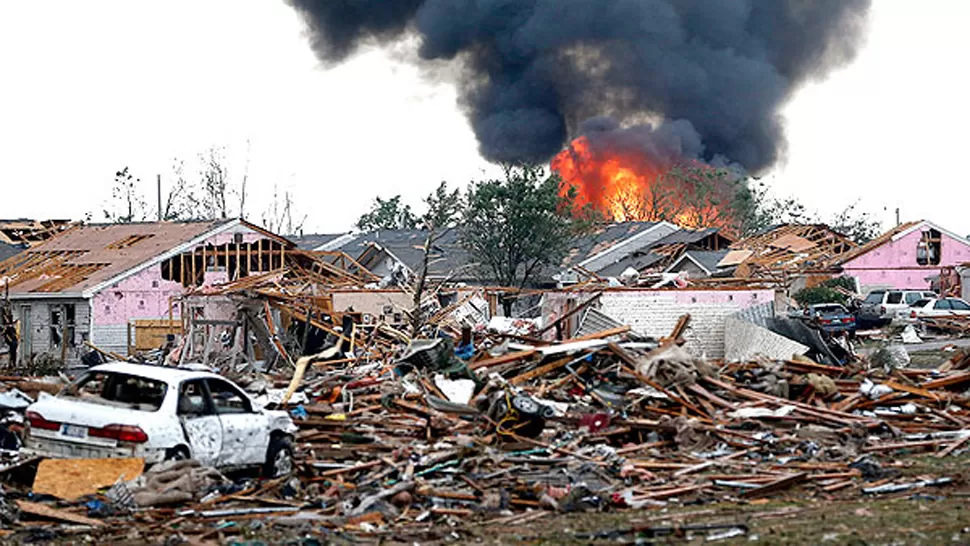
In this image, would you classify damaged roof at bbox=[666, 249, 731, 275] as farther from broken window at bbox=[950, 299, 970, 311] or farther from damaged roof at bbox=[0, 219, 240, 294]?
damaged roof at bbox=[0, 219, 240, 294]

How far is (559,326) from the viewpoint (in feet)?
104

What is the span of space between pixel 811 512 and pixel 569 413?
610 centimetres

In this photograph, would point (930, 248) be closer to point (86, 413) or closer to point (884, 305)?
point (884, 305)

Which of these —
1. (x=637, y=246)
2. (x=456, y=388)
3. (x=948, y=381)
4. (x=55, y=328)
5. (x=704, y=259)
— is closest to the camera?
(x=456, y=388)

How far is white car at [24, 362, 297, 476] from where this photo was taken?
1237 cm

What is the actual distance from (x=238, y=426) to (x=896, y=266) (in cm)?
5242

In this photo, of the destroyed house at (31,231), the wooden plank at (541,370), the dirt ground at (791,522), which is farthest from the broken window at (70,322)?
the dirt ground at (791,522)

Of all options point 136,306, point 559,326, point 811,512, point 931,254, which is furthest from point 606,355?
point 931,254

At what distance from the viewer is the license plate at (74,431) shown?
40.6 ft

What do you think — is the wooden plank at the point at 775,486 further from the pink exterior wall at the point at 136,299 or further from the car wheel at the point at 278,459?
the pink exterior wall at the point at 136,299

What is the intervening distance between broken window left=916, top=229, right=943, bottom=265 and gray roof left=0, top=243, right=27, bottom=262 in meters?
44.7

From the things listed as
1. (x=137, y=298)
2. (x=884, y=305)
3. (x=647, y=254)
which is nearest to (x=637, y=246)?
(x=647, y=254)

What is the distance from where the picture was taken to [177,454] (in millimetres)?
12656

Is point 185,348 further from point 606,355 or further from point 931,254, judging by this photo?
point 931,254
